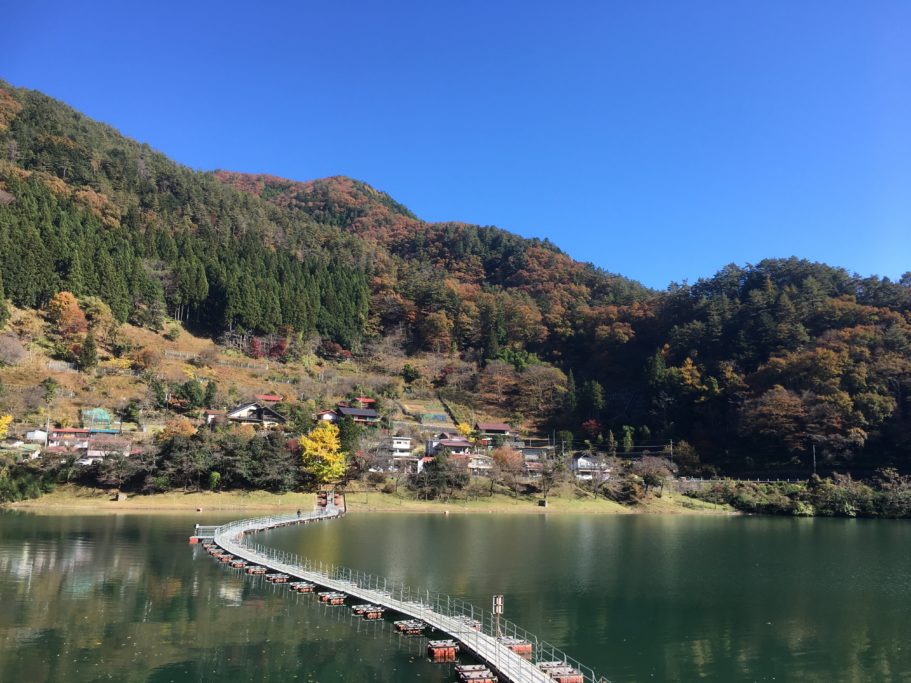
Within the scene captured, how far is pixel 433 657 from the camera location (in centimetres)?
1702

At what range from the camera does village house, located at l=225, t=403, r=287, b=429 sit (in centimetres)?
6274

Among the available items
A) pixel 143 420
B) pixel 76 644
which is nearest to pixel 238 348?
pixel 143 420

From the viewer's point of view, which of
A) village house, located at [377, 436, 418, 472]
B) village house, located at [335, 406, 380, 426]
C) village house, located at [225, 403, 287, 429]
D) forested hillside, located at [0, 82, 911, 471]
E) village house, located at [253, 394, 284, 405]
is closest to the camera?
village house, located at [377, 436, 418, 472]

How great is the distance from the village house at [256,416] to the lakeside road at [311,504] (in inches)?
457

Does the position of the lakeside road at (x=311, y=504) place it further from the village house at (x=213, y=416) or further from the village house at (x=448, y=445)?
the village house at (x=213, y=416)

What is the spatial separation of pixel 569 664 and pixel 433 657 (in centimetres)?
349

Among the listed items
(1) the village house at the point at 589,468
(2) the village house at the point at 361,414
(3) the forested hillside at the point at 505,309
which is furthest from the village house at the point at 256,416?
(1) the village house at the point at 589,468

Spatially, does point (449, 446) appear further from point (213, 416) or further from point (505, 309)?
point (505, 309)

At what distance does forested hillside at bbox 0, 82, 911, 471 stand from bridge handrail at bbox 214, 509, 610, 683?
4602 centimetres

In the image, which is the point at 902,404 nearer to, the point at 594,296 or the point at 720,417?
the point at 720,417

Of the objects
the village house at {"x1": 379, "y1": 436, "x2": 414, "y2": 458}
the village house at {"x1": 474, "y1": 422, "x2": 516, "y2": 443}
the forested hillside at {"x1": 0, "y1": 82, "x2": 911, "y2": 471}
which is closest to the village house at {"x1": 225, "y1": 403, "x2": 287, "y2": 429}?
the village house at {"x1": 379, "y1": 436, "x2": 414, "y2": 458}

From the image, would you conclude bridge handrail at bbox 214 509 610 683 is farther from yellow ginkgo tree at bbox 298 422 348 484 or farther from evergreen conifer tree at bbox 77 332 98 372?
evergreen conifer tree at bbox 77 332 98 372

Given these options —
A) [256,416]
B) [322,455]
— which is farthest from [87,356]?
[322,455]

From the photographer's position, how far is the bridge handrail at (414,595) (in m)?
17.2
